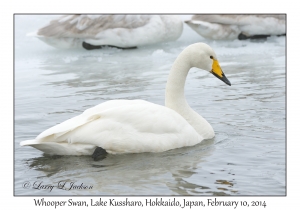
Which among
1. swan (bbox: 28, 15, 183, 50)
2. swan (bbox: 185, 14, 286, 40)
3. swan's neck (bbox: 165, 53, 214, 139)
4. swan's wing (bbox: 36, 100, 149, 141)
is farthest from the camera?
swan (bbox: 185, 14, 286, 40)

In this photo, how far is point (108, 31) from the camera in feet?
42.7

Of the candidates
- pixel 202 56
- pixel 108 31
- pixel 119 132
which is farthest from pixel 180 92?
pixel 108 31

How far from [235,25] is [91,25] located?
3.41 m

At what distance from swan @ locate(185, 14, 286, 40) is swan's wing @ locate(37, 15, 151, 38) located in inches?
53.8

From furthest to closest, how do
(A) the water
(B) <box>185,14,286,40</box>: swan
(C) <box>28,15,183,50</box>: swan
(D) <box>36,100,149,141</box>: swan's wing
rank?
(B) <box>185,14,286,40</box>: swan → (C) <box>28,15,183,50</box>: swan → (D) <box>36,100,149,141</box>: swan's wing → (A) the water

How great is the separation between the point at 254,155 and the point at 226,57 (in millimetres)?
6366

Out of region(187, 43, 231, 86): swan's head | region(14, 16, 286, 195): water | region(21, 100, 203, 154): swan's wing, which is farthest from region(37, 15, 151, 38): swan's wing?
region(21, 100, 203, 154): swan's wing

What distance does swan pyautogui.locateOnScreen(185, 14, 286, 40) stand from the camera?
13641 mm

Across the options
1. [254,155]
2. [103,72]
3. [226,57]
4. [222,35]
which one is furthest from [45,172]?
[222,35]

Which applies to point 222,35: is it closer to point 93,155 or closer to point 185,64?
point 185,64

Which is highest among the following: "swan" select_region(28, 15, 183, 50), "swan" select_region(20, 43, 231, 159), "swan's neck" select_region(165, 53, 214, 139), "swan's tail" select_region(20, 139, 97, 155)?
"swan" select_region(28, 15, 183, 50)

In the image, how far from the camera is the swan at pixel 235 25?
13.6 metres

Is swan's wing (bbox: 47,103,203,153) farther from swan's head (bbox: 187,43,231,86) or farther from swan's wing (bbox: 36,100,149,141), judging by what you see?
swan's head (bbox: 187,43,231,86)

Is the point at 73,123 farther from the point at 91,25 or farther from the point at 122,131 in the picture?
the point at 91,25
